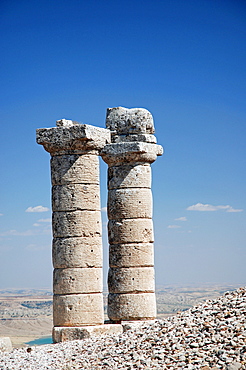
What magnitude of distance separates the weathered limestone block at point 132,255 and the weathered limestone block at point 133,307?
0.87 m

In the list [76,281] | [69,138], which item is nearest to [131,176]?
[69,138]

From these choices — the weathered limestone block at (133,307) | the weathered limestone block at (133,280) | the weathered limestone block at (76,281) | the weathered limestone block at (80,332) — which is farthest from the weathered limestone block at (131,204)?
the weathered limestone block at (80,332)

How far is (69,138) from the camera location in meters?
18.2

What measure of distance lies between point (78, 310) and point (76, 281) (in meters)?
0.77

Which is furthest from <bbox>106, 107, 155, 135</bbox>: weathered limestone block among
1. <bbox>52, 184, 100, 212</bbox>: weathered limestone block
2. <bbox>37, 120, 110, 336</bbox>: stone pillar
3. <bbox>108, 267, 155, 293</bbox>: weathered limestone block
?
<bbox>108, 267, 155, 293</bbox>: weathered limestone block

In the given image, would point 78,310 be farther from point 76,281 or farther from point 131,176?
point 131,176

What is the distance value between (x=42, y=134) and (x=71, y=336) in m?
5.55

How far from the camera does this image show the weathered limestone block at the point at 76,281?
17781 mm

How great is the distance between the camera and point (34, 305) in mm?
84875

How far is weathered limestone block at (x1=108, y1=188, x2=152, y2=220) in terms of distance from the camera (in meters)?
19.0

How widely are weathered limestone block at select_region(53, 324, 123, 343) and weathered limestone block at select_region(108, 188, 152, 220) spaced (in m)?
3.24

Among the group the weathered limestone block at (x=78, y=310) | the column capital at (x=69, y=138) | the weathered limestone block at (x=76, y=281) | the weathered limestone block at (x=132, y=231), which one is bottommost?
the weathered limestone block at (x=78, y=310)

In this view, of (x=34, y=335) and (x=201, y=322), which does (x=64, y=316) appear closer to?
(x=201, y=322)

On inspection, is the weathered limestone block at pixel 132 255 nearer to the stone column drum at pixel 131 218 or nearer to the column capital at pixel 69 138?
the stone column drum at pixel 131 218
